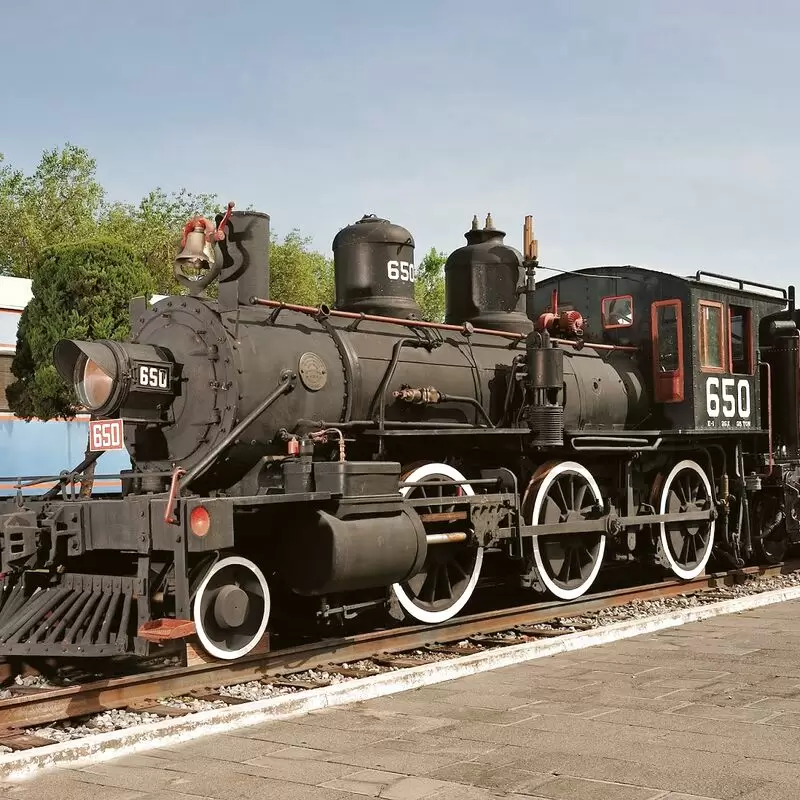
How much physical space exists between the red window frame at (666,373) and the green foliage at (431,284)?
40.5 meters

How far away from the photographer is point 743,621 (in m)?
8.76

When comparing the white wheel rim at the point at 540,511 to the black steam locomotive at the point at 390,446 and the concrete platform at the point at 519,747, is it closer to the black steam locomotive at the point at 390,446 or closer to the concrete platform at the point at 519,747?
the black steam locomotive at the point at 390,446

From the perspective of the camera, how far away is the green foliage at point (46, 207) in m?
35.4

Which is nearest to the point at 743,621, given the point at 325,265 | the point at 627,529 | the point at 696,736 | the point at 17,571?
the point at 627,529

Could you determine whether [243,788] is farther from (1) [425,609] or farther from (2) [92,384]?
(1) [425,609]

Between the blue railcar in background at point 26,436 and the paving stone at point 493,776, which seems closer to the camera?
the paving stone at point 493,776

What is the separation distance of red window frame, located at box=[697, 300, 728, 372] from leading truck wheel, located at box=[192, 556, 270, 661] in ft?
18.8

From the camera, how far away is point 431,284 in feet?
182

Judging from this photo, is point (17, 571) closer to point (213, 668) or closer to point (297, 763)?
point (213, 668)

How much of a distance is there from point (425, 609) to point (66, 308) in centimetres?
1131

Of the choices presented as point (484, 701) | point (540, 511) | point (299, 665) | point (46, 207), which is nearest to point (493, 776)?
point (484, 701)

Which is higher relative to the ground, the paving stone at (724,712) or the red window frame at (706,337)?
the red window frame at (706,337)

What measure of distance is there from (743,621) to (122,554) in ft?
16.8

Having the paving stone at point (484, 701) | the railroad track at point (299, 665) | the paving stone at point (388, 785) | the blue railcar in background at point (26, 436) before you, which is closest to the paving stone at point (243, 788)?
the paving stone at point (388, 785)
